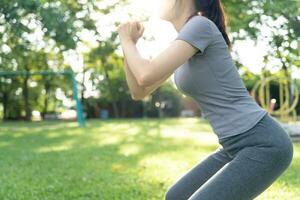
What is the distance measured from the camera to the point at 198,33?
7.51ft

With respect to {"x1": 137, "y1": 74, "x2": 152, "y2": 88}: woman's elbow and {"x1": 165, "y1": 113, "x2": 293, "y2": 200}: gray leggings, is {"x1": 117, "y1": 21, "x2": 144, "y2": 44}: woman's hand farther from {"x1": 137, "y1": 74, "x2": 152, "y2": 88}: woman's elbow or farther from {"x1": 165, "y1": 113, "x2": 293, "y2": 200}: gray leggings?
{"x1": 165, "y1": 113, "x2": 293, "y2": 200}: gray leggings

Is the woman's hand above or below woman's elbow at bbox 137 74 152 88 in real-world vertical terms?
above

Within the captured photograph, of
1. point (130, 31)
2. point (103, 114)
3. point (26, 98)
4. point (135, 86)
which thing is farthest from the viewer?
point (103, 114)

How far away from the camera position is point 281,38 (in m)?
5.22

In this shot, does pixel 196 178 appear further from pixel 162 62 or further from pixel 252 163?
pixel 162 62

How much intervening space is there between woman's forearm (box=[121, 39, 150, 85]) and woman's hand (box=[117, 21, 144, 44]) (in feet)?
0.10

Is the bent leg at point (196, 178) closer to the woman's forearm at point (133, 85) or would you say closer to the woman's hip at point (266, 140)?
the woman's hip at point (266, 140)

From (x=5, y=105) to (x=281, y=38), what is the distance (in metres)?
30.6

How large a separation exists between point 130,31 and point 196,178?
78 cm

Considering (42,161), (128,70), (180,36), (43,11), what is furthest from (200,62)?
(42,161)

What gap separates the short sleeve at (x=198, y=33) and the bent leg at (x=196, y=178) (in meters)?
0.57

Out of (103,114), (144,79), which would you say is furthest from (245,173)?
(103,114)

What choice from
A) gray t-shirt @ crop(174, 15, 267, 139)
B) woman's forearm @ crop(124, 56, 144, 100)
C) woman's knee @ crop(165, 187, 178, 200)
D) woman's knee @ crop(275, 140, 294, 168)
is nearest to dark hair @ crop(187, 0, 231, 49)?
gray t-shirt @ crop(174, 15, 267, 139)

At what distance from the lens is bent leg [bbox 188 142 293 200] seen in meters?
2.24
